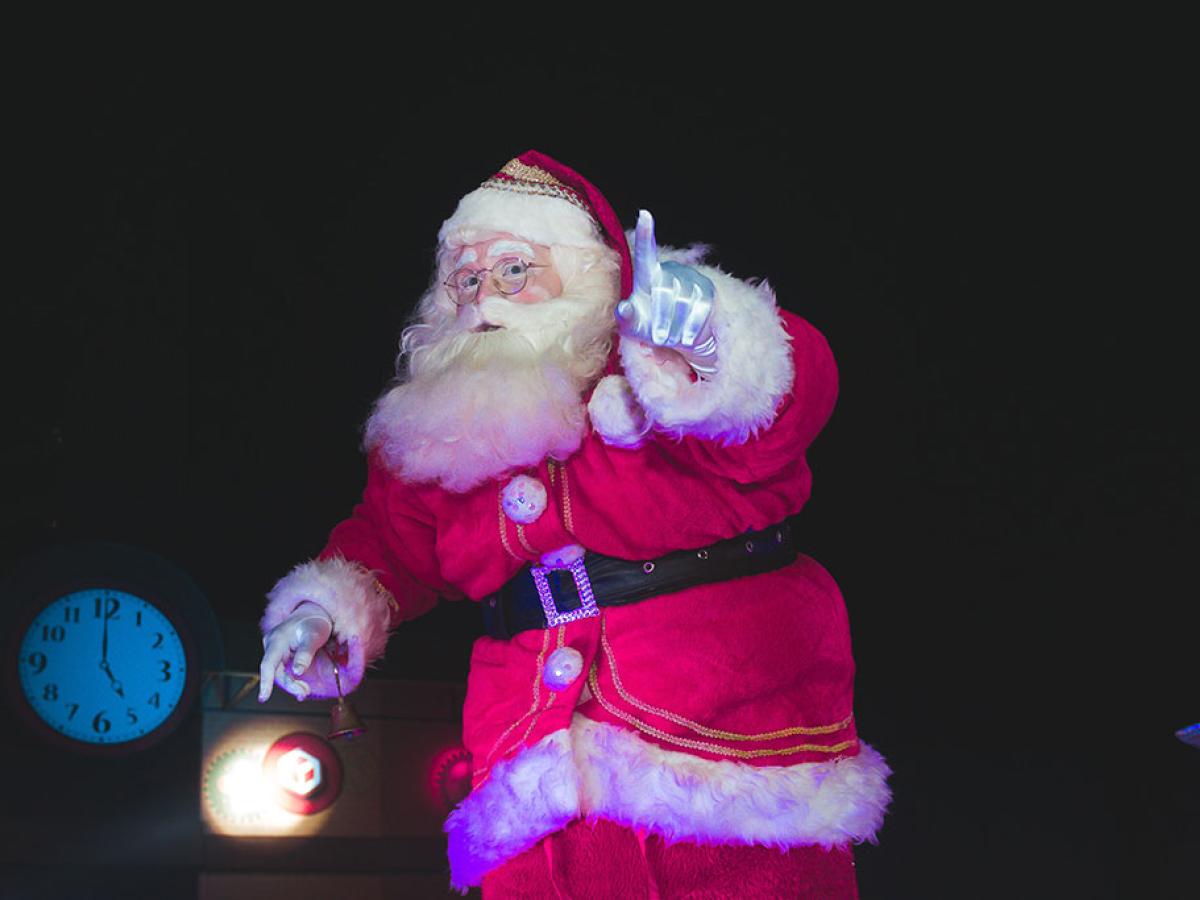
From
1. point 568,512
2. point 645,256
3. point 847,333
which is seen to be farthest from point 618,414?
point 847,333

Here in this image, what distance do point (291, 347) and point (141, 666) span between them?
0.82 m

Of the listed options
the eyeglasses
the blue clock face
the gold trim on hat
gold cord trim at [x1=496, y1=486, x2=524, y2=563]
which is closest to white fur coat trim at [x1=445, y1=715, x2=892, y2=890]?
gold cord trim at [x1=496, y1=486, x2=524, y2=563]

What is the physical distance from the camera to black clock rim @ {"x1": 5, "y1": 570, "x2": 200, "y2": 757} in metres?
2.92

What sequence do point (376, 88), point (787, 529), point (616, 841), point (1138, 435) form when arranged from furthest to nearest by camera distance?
1. point (376, 88)
2. point (1138, 435)
3. point (787, 529)
4. point (616, 841)

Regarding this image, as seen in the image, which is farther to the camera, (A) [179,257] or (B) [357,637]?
(A) [179,257]

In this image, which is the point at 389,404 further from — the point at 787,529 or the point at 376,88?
the point at 376,88

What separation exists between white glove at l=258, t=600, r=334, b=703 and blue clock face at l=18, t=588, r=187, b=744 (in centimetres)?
134

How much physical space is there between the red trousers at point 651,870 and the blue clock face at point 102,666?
1646 millimetres

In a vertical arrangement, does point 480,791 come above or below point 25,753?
below

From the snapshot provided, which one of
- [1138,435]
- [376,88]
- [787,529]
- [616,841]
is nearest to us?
[616,841]

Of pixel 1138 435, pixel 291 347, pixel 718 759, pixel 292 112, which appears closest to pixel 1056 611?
pixel 1138 435

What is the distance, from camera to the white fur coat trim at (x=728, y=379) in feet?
5.00

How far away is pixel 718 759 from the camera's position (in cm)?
165

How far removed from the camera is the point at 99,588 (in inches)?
118
